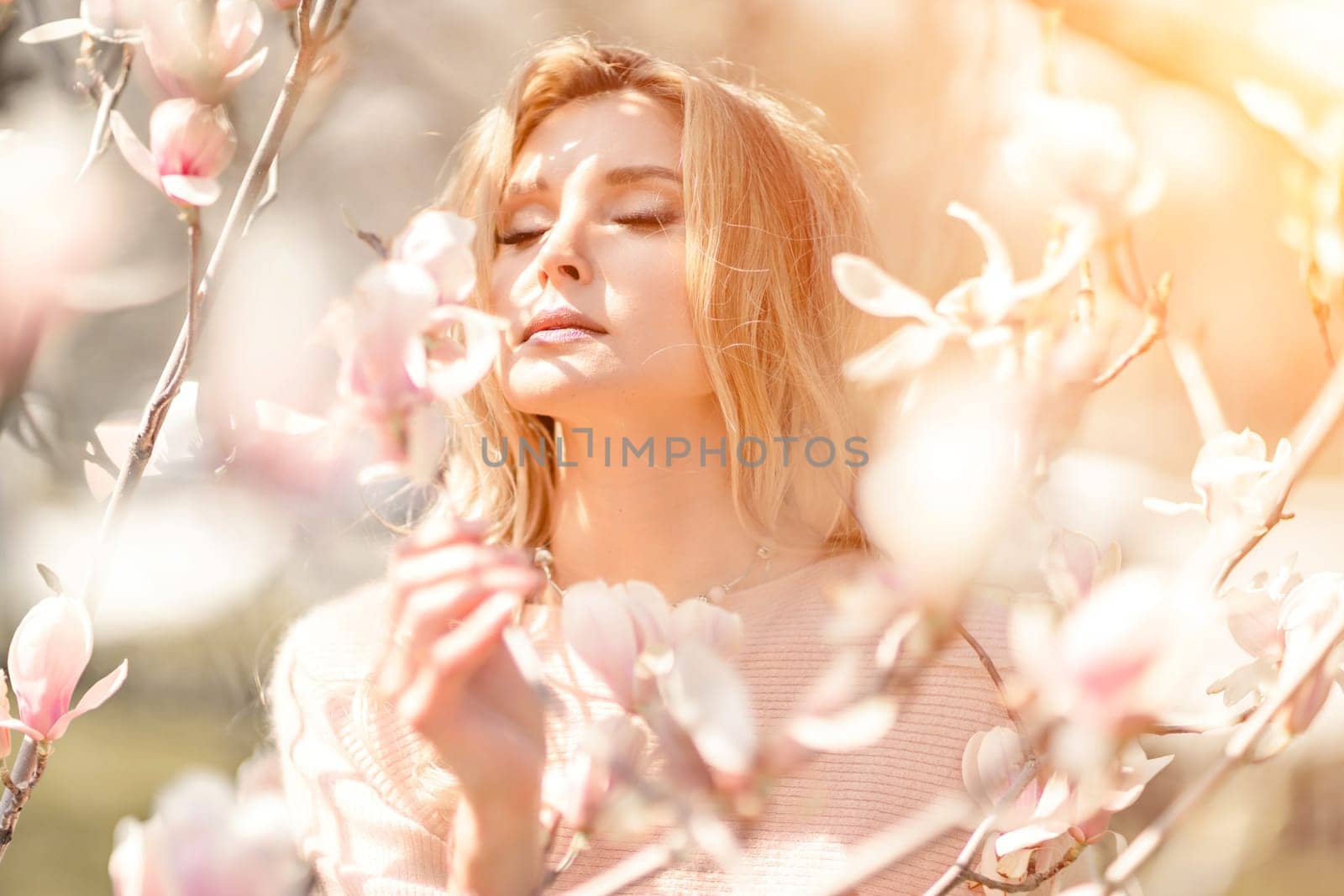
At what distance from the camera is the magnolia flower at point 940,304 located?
33 centimetres

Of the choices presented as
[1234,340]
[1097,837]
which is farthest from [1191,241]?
[1097,837]

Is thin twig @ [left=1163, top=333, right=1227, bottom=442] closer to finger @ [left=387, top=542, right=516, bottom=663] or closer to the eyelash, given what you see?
finger @ [left=387, top=542, right=516, bottom=663]

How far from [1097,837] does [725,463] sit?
0.64m

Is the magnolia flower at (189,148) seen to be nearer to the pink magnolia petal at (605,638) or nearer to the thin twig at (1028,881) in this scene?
the pink magnolia petal at (605,638)

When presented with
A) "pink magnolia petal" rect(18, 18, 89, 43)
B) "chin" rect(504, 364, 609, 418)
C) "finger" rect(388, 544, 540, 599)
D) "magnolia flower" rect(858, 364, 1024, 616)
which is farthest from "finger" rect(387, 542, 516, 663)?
"chin" rect(504, 364, 609, 418)

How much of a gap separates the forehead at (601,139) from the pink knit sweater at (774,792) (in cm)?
38

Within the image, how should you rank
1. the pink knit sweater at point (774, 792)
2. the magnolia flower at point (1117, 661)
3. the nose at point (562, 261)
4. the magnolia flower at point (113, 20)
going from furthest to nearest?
the pink knit sweater at point (774, 792) < the nose at point (562, 261) < the magnolia flower at point (113, 20) < the magnolia flower at point (1117, 661)

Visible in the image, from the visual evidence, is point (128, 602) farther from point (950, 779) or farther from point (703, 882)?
point (950, 779)

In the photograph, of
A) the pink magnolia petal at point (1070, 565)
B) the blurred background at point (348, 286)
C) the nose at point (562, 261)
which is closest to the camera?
the pink magnolia petal at point (1070, 565)

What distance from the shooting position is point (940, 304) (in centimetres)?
34

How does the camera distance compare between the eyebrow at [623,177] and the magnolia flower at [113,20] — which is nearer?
the magnolia flower at [113,20]

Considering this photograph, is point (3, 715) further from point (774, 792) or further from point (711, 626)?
point (774, 792)

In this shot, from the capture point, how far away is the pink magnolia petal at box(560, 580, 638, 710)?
1.07 feet

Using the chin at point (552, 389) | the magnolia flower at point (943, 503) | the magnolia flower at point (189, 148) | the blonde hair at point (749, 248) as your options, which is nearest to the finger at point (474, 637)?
the magnolia flower at point (943, 503)
